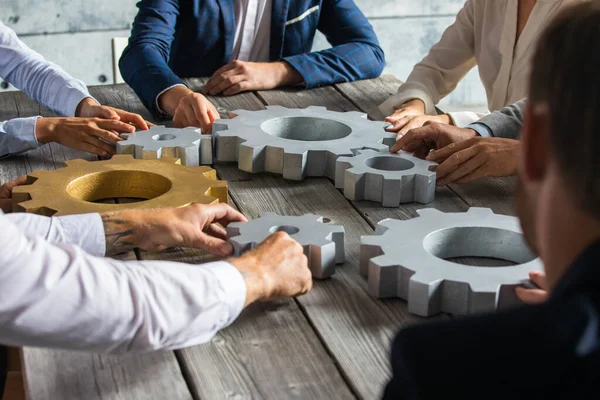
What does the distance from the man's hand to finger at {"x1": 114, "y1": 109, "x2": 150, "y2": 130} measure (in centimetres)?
63

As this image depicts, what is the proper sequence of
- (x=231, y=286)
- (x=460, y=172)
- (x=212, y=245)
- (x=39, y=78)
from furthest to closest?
(x=39, y=78) < (x=460, y=172) < (x=212, y=245) < (x=231, y=286)

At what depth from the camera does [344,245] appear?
5.53 ft

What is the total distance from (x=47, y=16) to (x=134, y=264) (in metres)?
3.34

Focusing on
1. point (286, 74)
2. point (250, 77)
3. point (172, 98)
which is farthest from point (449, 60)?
point (172, 98)

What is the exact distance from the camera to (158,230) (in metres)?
1.63

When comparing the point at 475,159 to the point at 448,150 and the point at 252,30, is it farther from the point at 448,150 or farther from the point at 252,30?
the point at 252,30

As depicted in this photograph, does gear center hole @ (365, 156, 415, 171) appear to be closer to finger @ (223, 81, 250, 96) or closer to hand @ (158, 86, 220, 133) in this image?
hand @ (158, 86, 220, 133)

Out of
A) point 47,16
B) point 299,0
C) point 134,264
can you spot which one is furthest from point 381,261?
point 47,16

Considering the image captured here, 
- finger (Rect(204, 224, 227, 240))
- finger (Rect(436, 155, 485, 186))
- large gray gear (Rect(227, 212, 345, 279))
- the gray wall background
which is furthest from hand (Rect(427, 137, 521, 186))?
the gray wall background

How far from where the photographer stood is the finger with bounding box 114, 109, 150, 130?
7.38ft

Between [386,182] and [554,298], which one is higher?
[554,298]

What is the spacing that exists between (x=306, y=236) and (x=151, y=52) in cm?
138

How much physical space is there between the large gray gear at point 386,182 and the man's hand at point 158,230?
1.28 ft

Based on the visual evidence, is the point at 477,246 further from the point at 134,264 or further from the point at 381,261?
the point at 134,264
